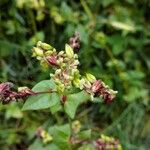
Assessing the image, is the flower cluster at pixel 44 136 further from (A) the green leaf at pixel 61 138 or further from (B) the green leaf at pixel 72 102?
(B) the green leaf at pixel 72 102

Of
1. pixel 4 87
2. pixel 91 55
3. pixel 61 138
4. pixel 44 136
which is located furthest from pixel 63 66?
pixel 91 55

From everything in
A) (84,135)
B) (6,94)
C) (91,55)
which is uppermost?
(91,55)

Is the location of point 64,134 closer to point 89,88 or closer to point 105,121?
point 89,88

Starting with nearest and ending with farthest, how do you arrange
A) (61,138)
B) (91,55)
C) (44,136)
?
(61,138) < (44,136) < (91,55)

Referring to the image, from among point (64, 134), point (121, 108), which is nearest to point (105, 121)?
point (121, 108)

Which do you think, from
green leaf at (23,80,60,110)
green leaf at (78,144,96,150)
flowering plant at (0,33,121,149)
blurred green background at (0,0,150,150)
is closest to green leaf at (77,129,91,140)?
green leaf at (78,144,96,150)

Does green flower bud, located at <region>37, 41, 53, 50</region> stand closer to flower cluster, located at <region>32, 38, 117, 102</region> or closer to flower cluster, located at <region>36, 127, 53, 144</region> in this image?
flower cluster, located at <region>32, 38, 117, 102</region>

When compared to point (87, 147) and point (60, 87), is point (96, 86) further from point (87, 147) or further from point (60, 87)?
point (87, 147)

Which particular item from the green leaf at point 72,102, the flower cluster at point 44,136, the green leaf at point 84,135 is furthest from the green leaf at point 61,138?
the flower cluster at point 44,136
